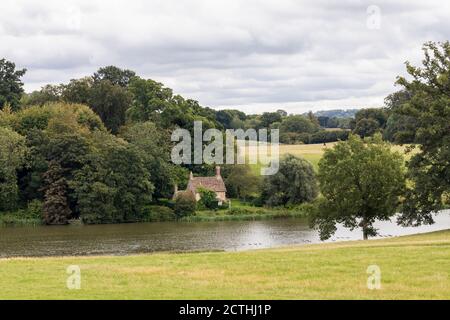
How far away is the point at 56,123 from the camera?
316 feet

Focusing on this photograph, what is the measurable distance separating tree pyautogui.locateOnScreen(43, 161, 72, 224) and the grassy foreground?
2358 inches

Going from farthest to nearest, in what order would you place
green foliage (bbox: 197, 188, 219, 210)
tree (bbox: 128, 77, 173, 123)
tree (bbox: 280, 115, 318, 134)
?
tree (bbox: 280, 115, 318, 134)
tree (bbox: 128, 77, 173, 123)
green foliage (bbox: 197, 188, 219, 210)

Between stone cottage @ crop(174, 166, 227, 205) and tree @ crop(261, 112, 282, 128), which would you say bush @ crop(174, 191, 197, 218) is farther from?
tree @ crop(261, 112, 282, 128)

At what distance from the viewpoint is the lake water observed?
195 feet

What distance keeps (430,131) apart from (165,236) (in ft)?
110

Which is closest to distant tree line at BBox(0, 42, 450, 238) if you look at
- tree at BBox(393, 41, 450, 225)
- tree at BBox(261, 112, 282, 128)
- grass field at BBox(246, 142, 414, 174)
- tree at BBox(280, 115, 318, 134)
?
tree at BBox(393, 41, 450, 225)

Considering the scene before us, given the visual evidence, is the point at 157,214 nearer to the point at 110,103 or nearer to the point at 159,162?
the point at 159,162

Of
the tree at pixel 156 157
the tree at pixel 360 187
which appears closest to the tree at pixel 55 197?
the tree at pixel 156 157

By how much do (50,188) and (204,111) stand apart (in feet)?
112

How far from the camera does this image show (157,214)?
9106 centimetres

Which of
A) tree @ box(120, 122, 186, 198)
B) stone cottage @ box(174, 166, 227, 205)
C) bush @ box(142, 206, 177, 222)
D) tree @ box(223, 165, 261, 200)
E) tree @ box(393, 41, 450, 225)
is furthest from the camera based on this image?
tree @ box(223, 165, 261, 200)

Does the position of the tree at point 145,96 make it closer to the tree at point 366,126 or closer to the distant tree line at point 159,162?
the distant tree line at point 159,162

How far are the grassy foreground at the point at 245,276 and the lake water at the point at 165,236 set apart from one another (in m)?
28.0
